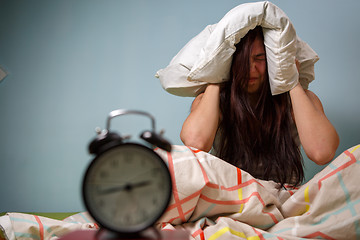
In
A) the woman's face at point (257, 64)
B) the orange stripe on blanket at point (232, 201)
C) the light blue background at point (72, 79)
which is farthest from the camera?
the light blue background at point (72, 79)

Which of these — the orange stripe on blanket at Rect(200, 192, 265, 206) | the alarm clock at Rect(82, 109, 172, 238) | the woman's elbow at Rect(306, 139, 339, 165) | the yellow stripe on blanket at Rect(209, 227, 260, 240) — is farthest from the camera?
the woman's elbow at Rect(306, 139, 339, 165)

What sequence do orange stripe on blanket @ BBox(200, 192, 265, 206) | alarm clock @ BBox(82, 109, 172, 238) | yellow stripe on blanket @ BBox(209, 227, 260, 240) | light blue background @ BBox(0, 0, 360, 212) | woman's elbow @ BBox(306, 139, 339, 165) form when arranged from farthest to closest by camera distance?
light blue background @ BBox(0, 0, 360, 212), woman's elbow @ BBox(306, 139, 339, 165), orange stripe on blanket @ BBox(200, 192, 265, 206), yellow stripe on blanket @ BBox(209, 227, 260, 240), alarm clock @ BBox(82, 109, 172, 238)

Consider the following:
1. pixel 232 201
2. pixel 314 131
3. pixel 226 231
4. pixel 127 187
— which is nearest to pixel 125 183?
pixel 127 187

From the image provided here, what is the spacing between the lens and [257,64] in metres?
1.35

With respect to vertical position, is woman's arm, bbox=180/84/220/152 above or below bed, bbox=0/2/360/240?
above

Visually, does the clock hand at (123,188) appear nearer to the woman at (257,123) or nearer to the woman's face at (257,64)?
the woman at (257,123)

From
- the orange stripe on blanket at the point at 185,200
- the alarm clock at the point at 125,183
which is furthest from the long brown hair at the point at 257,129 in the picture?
the alarm clock at the point at 125,183

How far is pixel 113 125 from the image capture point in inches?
79.0

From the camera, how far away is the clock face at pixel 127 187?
0.44 m

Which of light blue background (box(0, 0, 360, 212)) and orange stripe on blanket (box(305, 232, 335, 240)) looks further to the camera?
light blue background (box(0, 0, 360, 212))

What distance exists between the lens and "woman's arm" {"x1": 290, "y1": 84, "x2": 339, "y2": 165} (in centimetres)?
120

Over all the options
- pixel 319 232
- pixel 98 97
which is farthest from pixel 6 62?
pixel 319 232

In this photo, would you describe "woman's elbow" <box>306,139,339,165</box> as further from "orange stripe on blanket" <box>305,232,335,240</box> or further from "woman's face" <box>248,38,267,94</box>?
"orange stripe on blanket" <box>305,232,335,240</box>

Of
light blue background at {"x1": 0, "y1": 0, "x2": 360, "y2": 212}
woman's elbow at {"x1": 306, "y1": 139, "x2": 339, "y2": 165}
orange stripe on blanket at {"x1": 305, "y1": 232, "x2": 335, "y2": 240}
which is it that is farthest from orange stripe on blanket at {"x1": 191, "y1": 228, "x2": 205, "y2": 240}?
light blue background at {"x1": 0, "y1": 0, "x2": 360, "y2": 212}
